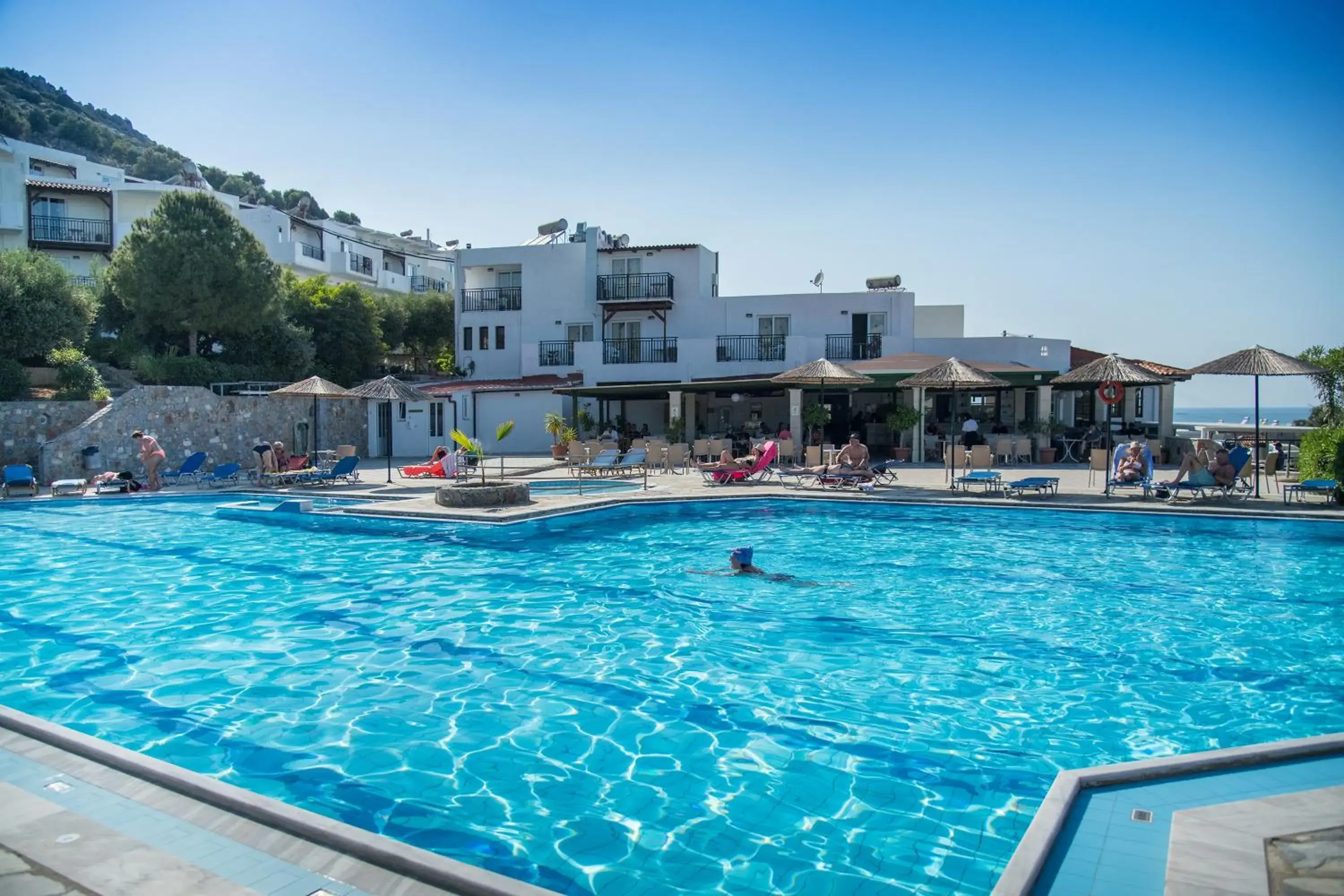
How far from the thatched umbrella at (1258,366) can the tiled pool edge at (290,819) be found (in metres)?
15.9

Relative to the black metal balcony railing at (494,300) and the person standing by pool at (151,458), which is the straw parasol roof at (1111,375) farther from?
the black metal balcony railing at (494,300)

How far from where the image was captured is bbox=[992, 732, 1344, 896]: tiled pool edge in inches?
142

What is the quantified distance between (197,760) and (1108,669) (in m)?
6.71

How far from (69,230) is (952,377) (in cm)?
3959

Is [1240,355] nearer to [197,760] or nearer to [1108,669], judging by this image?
[1108,669]

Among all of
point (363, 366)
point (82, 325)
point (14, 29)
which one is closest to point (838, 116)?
point (14, 29)

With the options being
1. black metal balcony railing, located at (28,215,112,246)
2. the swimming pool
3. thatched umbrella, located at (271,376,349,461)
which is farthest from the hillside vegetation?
the swimming pool

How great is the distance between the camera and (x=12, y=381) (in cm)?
2003

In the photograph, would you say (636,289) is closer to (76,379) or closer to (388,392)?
(388,392)

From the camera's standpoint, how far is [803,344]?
2981 centimetres

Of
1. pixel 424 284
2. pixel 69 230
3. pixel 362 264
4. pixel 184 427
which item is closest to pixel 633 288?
pixel 184 427

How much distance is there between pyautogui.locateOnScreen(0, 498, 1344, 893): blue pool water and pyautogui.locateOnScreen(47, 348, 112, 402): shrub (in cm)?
1114

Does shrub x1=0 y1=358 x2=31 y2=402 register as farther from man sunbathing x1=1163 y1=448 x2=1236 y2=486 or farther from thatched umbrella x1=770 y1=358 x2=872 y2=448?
man sunbathing x1=1163 y1=448 x2=1236 y2=486

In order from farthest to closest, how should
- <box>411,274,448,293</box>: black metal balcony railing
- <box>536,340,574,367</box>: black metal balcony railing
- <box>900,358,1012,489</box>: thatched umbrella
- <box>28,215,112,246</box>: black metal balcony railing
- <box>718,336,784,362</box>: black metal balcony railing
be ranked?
<box>411,274,448,293</box>: black metal balcony railing, <box>28,215,112,246</box>: black metal balcony railing, <box>536,340,574,367</box>: black metal balcony railing, <box>718,336,784,362</box>: black metal balcony railing, <box>900,358,1012,489</box>: thatched umbrella
